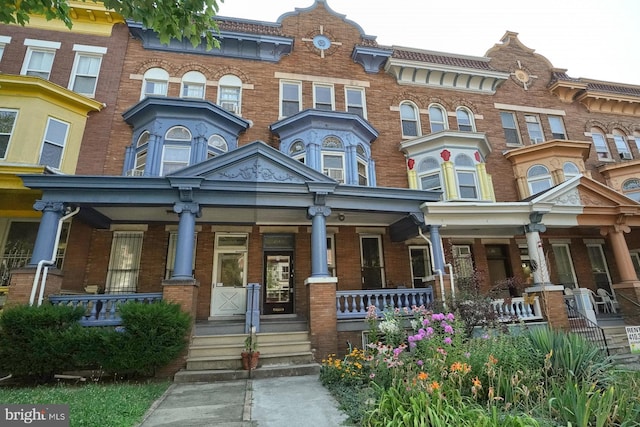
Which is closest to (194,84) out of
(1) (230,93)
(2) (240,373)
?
(1) (230,93)

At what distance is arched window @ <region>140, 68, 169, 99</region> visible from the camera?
13.2 metres

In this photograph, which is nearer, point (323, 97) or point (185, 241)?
point (185, 241)

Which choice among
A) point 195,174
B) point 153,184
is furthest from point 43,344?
point 195,174

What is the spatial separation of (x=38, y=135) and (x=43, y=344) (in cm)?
758

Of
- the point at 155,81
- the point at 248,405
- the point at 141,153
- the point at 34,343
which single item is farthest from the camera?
→ the point at 155,81

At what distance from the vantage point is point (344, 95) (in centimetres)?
1480

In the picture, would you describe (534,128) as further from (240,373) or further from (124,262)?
(124,262)

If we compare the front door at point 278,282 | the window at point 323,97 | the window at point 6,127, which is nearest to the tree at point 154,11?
the window at point 6,127

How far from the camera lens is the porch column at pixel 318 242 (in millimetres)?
9359

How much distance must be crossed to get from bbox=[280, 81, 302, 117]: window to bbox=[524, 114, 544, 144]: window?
11539 millimetres

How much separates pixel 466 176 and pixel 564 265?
19.6 feet

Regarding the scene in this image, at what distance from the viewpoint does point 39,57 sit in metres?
12.8

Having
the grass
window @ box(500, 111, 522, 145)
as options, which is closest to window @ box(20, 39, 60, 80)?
the grass

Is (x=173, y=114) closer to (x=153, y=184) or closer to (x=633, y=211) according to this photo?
(x=153, y=184)
